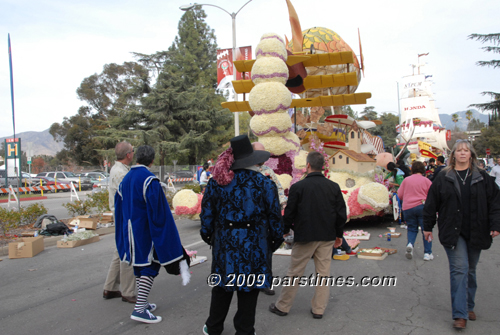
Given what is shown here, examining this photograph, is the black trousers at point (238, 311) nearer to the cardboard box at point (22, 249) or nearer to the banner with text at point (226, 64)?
the cardboard box at point (22, 249)

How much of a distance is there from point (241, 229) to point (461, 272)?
2266mm

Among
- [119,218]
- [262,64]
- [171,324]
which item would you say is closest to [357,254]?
[171,324]

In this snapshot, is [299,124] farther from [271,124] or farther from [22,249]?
[22,249]

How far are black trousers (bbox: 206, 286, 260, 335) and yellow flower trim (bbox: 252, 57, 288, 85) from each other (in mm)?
6309

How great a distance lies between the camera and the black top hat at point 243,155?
3.34 metres

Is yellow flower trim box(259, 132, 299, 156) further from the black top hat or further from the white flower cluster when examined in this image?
the black top hat

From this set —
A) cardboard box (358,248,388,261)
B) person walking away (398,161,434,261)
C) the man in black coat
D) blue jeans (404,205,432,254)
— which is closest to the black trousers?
the man in black coat

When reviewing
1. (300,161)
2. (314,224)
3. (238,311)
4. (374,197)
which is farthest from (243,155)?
(374,197)

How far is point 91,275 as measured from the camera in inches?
233

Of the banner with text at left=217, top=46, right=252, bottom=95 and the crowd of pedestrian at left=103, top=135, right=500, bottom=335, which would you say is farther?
the banner with text at left=217, top=46, right=252, bottom=95

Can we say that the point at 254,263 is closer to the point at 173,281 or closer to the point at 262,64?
the point at 173,281

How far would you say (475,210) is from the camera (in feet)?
12.2

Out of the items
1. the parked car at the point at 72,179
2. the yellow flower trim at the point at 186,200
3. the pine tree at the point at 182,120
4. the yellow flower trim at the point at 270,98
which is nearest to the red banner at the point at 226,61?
the yellow flower trim at the point at 270,98

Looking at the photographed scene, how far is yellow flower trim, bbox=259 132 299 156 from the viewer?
8.69 m
